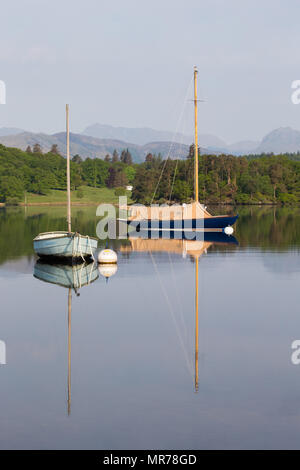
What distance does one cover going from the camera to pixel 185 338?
22750mm

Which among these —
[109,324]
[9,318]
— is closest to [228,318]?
[109,324]

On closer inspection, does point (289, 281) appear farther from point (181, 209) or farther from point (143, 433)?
point (181, 209)

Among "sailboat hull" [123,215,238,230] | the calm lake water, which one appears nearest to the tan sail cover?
"sailboat hull" [123,215,238,230]

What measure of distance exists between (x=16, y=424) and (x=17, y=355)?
239 inches

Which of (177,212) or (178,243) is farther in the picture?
(177,212)

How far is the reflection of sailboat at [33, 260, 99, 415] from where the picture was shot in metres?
35.5

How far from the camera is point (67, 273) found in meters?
40.0

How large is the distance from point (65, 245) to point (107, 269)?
3.59m

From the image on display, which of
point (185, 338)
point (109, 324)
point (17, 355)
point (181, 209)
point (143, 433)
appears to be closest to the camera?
point (143, 433)

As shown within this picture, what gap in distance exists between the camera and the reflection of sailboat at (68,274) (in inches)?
1398

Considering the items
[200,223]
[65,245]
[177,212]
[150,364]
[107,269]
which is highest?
[177,212]

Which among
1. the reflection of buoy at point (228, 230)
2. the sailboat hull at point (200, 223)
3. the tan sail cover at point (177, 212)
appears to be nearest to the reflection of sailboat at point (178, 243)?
the reflection of buoy at point (228, 230)

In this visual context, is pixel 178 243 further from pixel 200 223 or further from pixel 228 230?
pixel 200 223

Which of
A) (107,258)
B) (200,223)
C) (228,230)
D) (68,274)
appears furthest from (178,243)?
(68,274)
